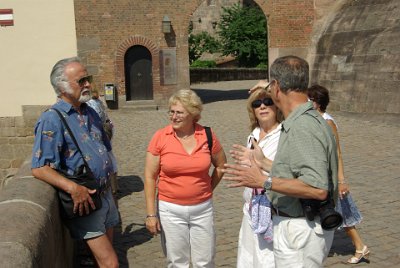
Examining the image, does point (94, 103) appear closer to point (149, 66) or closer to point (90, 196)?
point (90, 196)

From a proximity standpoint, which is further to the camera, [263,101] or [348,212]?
[348,212]

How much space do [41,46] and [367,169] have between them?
381 inches

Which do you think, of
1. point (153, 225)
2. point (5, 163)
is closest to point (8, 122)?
point (5, 163)

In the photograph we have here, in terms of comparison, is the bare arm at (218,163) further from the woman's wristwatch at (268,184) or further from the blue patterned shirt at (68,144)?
the woman's wristwatch at (268,184)

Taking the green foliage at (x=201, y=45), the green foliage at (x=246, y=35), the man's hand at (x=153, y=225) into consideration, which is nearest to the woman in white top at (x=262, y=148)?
the man's hand at (x=153, y=225)

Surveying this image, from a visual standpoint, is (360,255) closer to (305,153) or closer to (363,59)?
(305,153)

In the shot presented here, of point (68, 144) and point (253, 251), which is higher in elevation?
point (68, 144)

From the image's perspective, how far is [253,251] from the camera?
3.92 metres

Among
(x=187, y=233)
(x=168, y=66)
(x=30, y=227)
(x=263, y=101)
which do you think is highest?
(x=263, y=101)

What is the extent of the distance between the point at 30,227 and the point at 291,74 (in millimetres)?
1733

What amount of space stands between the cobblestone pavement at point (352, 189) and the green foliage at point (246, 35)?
79.0ft

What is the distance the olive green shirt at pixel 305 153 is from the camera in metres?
2.79

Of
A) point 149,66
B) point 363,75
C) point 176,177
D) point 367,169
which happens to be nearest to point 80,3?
point 149,66

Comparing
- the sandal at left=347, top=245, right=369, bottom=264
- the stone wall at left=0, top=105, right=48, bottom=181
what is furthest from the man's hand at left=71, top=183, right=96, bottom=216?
the stone wall at left=0, top=105, right=48, bottom=181
